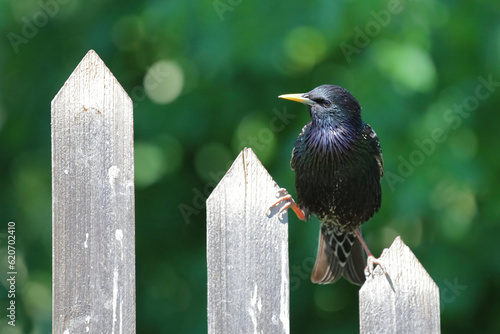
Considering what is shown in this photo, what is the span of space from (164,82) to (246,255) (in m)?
2.80

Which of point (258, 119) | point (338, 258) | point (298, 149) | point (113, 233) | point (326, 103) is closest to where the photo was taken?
point (113, 233)

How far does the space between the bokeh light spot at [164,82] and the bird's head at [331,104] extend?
1.19m

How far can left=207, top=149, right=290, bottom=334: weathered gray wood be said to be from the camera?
192 centimetres

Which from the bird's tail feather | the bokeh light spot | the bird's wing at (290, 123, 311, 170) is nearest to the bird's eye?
the bird's wing at (290, 123, 311, 170)

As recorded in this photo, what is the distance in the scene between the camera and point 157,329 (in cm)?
457

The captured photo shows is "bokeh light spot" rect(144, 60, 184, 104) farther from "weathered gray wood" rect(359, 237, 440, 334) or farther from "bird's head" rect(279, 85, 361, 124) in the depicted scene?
"weathered gray wood" rect(359, 237, 440, 334)

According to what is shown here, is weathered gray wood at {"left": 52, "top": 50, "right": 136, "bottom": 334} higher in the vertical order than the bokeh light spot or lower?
lower

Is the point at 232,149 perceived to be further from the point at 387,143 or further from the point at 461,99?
the point at 461,99

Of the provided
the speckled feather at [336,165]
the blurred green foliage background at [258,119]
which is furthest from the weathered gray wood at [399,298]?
the blurred green foliage background at [258,119]

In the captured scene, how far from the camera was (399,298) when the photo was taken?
6.52 feet

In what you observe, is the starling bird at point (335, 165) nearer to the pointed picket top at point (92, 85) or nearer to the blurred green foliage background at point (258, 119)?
the blurred green foliage background at point (258, 119)

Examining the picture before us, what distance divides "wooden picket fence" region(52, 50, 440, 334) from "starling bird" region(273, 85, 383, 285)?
65.8 inches

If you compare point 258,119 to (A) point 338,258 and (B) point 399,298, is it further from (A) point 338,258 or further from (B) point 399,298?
(B) point 399,298

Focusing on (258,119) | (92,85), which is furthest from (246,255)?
(258,119)
